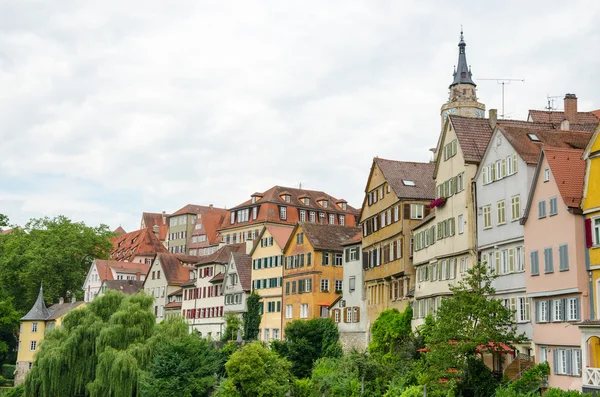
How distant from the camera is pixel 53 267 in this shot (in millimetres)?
99250

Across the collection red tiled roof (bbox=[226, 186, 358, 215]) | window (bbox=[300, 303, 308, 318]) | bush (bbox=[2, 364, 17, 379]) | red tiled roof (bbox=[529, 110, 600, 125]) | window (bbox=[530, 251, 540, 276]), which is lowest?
bush (bbox=[2, 364, 17, 379])

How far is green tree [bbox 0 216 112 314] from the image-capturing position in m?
97.0

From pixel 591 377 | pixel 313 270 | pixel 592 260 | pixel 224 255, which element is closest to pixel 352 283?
pixel 313 270

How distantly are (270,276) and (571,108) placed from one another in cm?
3266

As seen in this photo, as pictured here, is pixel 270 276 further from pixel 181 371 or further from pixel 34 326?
pixel 34 326

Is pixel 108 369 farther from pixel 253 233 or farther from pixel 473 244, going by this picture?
pixel 253 233

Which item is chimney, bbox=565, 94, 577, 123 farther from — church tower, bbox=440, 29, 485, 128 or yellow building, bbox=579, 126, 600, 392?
church tower, bbox=440, 29, 485, 128

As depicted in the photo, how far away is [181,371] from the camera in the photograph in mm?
51969

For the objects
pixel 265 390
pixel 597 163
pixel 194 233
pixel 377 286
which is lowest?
pixel 265 390

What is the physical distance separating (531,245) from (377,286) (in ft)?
66.1

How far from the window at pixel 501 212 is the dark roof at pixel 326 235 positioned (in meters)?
26.4

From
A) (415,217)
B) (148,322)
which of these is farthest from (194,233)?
(415,217)

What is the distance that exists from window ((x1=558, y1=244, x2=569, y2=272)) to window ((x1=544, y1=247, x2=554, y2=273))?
62cm

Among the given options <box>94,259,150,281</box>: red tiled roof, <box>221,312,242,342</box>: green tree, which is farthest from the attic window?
<box>94,259,150,281</box>: red tiled roof
